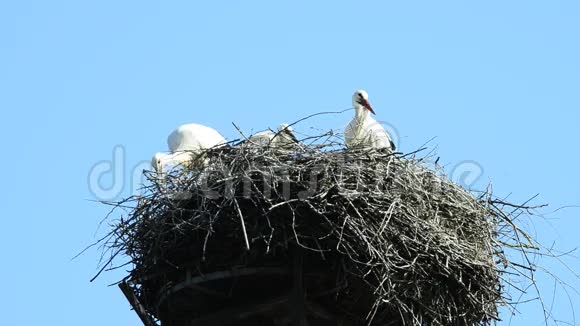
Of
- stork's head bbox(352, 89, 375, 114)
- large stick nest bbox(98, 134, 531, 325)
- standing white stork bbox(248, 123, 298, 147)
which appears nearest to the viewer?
large stick nest bbox(98, 134, 531, 325)

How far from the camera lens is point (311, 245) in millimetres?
7766

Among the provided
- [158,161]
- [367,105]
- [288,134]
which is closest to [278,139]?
[288,134]

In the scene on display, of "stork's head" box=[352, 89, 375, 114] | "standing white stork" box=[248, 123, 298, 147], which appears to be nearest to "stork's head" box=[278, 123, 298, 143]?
"standing white stork" box=[248, 123, 298, 147]

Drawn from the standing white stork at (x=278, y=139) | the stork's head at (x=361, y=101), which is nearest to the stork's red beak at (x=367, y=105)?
the stork's head at (x=361, y=101)

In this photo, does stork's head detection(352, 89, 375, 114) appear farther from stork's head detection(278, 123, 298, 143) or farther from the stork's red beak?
stork's head detection(278, 123, 298, 143)

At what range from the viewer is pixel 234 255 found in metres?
7.88

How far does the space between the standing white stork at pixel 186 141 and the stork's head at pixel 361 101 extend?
3.71ft

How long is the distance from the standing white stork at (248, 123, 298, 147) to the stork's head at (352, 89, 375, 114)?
200cm

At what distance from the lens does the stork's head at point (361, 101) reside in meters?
10.8

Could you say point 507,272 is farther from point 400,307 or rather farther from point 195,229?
point 195,229

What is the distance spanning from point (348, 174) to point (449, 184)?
35.0 inches

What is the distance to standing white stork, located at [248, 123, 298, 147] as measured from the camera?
326 inches

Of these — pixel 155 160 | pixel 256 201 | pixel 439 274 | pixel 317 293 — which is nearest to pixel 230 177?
pixel 256 201

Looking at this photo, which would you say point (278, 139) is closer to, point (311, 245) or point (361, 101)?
point (311, 245)
